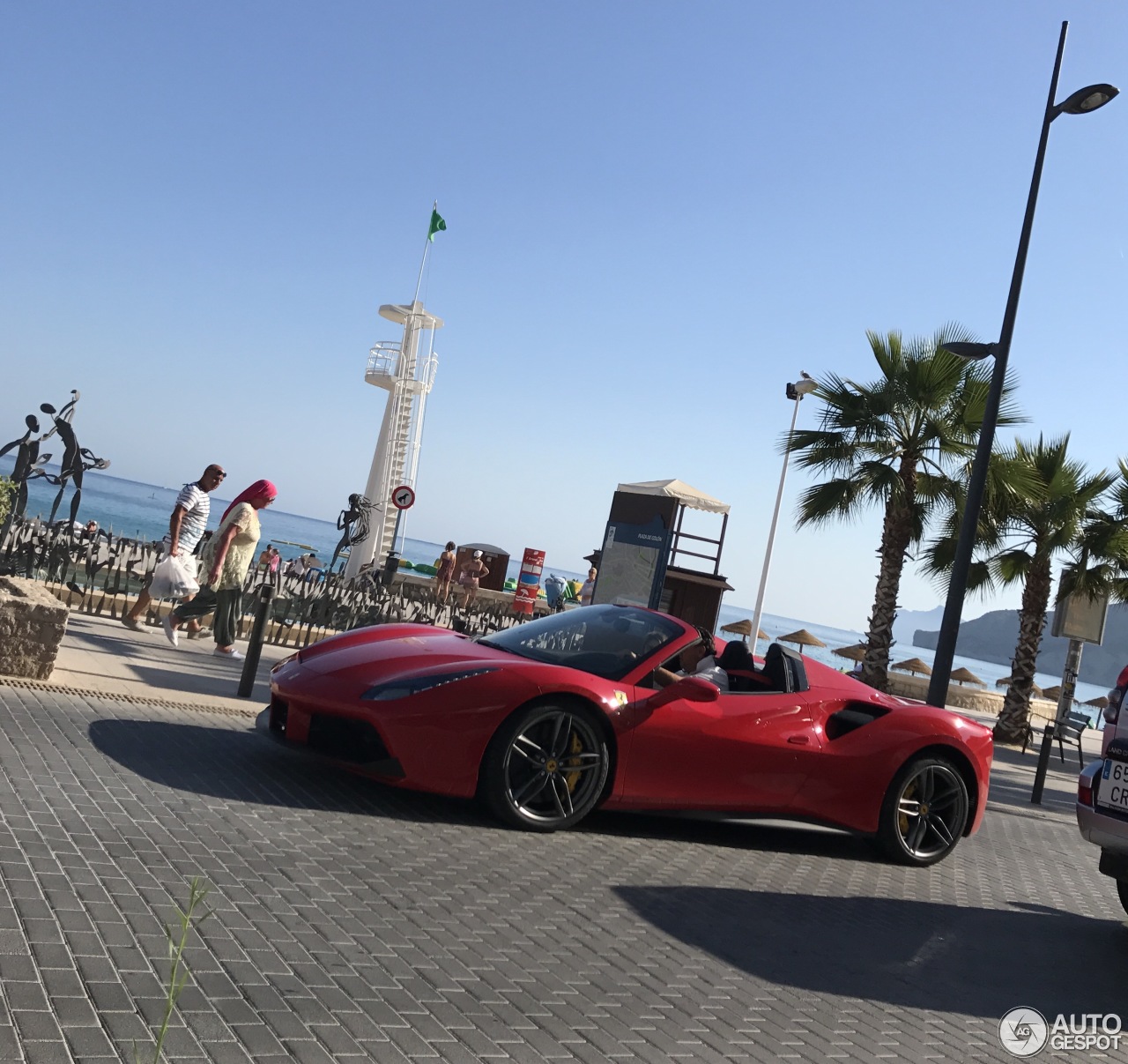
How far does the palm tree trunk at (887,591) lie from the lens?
2041cm

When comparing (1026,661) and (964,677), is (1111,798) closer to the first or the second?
(1026,661)

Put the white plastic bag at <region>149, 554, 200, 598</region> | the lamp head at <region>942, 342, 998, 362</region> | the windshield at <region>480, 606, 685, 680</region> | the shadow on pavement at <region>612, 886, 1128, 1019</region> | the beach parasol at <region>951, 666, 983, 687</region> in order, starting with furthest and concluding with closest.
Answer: the beach parasol at <region>951, 666, 983, 687</region> → the lamp head at <region>942, 342, 998, 362</region> → the white plastic bag at <region>149, 554, 200, 598</region> → the windshield at <region>480, 606, 685, 680</region> → the shadow on pavement at <region>612, 886, 1128, 1019</region>

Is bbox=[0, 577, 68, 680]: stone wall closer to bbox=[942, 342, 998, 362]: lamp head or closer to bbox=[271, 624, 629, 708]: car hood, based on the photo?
bbox=[271, 624, 629, 708]: car hood

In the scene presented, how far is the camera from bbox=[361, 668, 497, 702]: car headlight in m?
5.91

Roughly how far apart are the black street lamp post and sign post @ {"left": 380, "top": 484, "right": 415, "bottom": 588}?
529 inches

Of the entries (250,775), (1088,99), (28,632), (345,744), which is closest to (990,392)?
(1088,99)

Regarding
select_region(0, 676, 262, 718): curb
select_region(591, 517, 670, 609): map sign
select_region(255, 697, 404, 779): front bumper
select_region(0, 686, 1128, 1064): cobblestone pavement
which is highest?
select_region(591, 517, 670, 609): map sign

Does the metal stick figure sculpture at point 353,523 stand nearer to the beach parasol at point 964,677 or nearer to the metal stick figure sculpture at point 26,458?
the metal stick figure sculpture at point 26,458

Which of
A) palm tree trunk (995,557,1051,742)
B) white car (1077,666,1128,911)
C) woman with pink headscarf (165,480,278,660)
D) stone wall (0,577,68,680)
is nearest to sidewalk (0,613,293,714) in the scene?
stone wall (0,577,68,680)

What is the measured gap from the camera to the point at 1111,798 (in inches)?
240

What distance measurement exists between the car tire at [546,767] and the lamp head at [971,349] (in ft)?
31.8

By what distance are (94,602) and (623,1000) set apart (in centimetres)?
1034

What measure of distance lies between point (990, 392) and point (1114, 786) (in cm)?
800

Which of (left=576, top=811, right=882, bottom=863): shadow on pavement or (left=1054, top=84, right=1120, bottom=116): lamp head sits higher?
(left=1054, top=84, right=1120, bottom=116): lamp head
